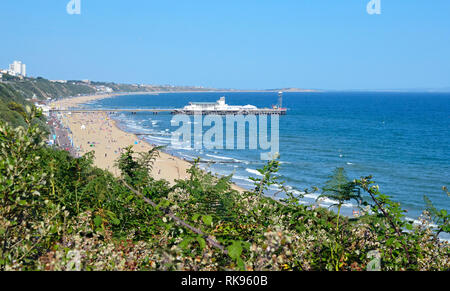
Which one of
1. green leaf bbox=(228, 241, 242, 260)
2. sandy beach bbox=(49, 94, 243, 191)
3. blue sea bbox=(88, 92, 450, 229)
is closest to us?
green leaf bbox=(228, 241, 242, 260)

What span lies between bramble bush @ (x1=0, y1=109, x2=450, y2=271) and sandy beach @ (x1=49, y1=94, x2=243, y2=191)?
25878 mm

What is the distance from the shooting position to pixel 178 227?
12.0 feet

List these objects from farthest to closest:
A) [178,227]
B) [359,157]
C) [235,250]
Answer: [359,157]
[178,227]
[235,250]

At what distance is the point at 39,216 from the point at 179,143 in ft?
190

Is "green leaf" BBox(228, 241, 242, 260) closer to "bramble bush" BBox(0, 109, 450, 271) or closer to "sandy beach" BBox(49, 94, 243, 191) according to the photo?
"bramble bush" BBox(0, 109, 450, 271)

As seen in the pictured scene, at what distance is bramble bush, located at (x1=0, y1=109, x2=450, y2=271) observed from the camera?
10.2 ft

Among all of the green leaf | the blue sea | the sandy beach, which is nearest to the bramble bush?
the green leaf

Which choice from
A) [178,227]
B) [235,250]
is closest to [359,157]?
[178,227]

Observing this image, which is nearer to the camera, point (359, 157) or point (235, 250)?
point (235, 250)

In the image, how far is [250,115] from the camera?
119m

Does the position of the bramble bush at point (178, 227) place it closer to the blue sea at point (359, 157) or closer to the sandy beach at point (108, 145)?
the blue sea at point (359, 157)

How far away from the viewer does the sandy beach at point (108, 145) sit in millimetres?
41375

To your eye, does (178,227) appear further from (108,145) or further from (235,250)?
(108,145)

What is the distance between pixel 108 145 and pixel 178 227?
57.1 metres
